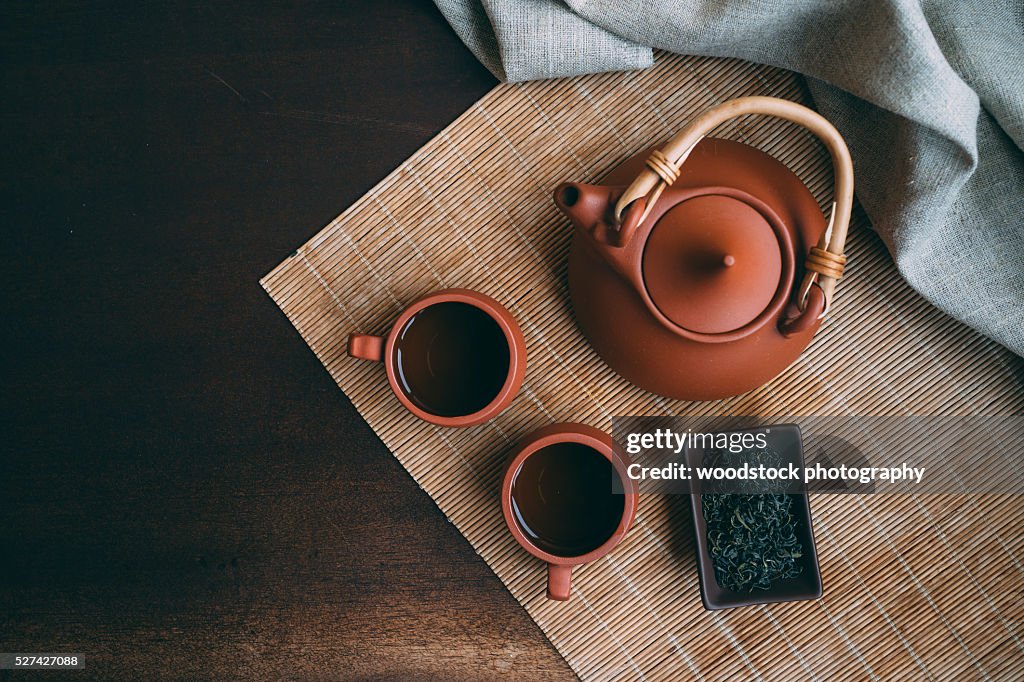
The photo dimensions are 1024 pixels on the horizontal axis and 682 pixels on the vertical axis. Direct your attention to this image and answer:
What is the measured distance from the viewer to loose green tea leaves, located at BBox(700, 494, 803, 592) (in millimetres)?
713

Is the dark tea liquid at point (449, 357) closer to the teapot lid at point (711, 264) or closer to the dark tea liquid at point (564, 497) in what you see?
the dark tea liquid at point (564, 497)

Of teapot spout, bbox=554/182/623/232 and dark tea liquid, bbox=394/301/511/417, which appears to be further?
dark tea liquid, bbox=394/301/511/417

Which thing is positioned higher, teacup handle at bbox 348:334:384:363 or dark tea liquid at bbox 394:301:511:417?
teacup handle at bbox 348:334:384:363

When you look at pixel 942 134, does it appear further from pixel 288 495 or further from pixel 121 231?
pixel 121 231

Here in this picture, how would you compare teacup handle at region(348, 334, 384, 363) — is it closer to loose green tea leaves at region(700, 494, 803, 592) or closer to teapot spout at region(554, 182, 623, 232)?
teapot spout at region(554, 182, 623, 232)

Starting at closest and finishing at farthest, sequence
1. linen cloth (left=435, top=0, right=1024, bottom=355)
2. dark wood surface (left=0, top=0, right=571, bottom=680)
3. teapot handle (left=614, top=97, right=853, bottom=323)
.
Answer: teapot handle (left=614, top=97, right=853, bottom=323)
linen cloth (left=435, top=0, right=1024, bottom=355)
dark wood surface (left=0, top=0, right=571, bottom=680)

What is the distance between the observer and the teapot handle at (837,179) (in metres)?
0.56

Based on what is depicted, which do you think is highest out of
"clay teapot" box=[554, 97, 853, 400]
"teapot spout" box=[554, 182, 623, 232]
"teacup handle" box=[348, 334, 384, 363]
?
"teapot spout" box=[554, 182, 623, 232]

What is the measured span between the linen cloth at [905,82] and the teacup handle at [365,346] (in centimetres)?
34

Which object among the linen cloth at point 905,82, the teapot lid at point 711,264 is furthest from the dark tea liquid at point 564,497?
the linen cloth at point 905,82

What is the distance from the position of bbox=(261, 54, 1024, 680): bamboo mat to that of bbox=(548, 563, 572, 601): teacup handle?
10 cm

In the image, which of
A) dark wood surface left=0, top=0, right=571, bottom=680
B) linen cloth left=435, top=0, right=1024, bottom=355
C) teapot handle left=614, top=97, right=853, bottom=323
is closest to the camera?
teapot handle left=614, top=97, right=853, bottom=323

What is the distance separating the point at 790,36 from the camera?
0.74 metres

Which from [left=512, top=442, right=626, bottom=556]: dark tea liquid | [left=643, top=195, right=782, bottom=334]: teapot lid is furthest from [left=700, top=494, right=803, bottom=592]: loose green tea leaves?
[left=643, top=195, right=782, bottom=334]: teapot lid
